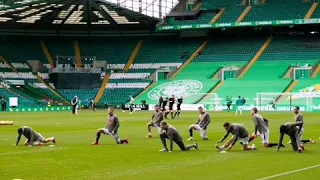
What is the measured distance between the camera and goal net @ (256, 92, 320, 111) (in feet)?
234

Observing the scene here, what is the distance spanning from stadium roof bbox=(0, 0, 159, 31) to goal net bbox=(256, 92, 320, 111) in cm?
2570

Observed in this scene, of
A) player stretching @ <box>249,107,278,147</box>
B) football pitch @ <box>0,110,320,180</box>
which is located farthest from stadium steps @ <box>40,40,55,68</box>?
player stretching @ <box>249,107,278,147</box>

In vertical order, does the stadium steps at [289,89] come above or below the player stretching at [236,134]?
above

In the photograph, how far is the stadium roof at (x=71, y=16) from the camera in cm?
8738

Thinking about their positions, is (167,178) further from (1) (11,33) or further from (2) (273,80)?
(1) (11,33)

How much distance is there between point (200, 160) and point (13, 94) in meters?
68.4

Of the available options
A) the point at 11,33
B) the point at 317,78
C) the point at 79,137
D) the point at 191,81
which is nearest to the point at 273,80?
the point at 317,78

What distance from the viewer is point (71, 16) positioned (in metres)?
97.3

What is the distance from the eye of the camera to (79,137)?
30984 mm

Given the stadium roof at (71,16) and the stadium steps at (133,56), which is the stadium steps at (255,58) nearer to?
the stadium roof at (71,16)

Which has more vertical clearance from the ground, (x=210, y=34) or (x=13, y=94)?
(x=210, y=34)

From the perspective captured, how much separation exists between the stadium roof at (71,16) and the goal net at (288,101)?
25.7 meters

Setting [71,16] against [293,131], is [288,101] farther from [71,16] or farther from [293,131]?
[293,131]

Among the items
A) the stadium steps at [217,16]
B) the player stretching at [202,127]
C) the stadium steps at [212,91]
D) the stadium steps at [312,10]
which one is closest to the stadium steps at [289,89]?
the stadium steps at [212,91]
